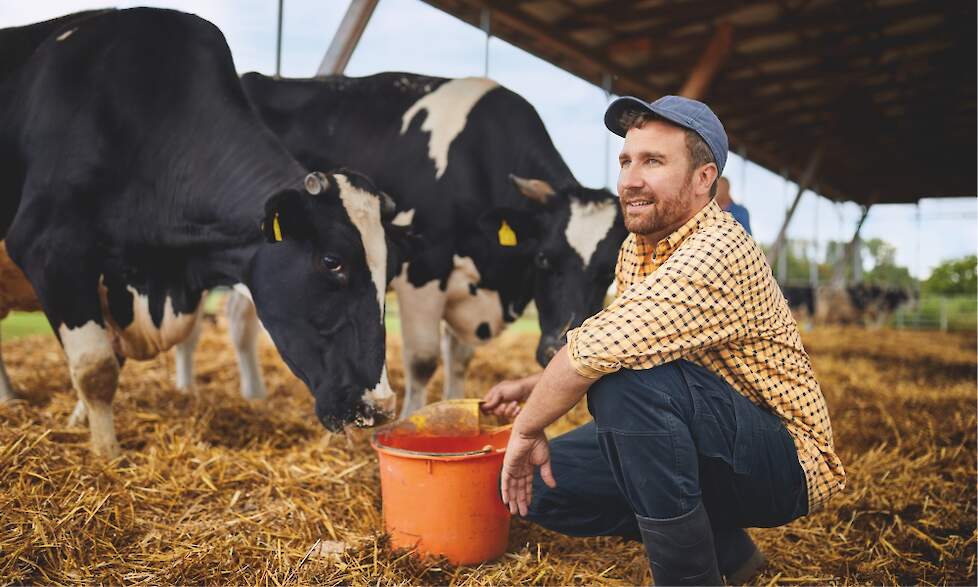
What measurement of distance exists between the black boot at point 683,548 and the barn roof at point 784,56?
17.8 ft

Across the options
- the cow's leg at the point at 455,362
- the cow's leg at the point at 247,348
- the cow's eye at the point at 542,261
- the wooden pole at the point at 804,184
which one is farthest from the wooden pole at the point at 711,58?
the wooden pole at the point at 804,184

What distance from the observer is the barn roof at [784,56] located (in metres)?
7.42

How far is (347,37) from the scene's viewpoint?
553cm

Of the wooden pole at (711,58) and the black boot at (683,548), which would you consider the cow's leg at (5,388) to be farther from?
the wooden pole at (711,58)

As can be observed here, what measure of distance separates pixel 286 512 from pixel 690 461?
157cm

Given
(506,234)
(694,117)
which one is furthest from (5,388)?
(694,117)

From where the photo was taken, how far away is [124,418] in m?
3.83

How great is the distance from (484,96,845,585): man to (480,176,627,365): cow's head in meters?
1.65

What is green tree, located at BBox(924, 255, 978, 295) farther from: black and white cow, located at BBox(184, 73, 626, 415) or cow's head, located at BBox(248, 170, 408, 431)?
cow's head, located at BBox(248, 170, 408, 431)

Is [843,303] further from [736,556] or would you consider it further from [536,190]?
[736,556]

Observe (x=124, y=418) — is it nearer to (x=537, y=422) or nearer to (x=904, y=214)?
(x=537, y=422)

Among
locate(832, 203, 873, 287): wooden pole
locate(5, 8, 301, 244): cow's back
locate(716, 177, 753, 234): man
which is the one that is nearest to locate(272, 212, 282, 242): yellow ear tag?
locate(5, 8, 301, 244): cow's back

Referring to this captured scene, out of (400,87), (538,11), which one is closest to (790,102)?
(538,11)

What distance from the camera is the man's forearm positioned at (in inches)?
71.9
